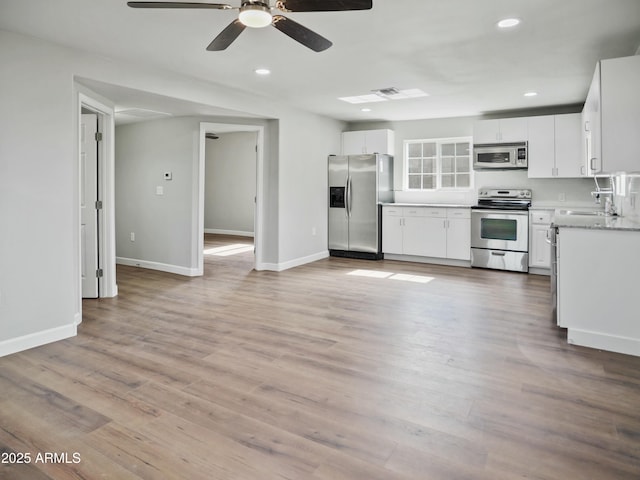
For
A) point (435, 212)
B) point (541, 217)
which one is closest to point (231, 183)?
point (435, 212)

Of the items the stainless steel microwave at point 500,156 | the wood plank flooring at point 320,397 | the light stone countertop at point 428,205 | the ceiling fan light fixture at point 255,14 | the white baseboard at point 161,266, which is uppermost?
the ceiling fan light fixture at point 255,14

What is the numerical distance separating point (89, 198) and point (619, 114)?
188 inches

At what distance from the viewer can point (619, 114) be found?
3.08 metres

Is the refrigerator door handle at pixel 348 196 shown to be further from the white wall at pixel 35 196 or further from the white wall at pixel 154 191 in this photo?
the white wall at pixel 35 196

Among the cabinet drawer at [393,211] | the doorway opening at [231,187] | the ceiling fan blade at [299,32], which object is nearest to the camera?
the ceiling fan blade at [299,32]

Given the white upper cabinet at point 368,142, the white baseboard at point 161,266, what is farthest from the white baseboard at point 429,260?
the white baseboard at point 161,266

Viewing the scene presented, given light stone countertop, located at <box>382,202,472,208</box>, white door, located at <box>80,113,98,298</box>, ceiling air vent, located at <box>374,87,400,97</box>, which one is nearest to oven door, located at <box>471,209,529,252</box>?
light stone countertop, located at <box>382,202,472,208</box>

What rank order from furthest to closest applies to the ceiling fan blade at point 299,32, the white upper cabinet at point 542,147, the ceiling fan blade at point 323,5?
the white upper cabinet at point 542,147
the ceiling fan blade at point 299,32
the ceiling fan blade at point 323,5

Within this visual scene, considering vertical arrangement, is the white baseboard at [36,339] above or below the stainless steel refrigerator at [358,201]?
below

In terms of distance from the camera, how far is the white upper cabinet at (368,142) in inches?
283

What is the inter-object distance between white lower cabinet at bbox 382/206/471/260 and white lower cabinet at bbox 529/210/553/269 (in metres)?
0.85

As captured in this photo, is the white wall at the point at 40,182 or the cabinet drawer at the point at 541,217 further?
the cabinet drawer at the point at 541,217

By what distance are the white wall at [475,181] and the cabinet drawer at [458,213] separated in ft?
1.87

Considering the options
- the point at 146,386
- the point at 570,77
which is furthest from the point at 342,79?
the point at 146,386
